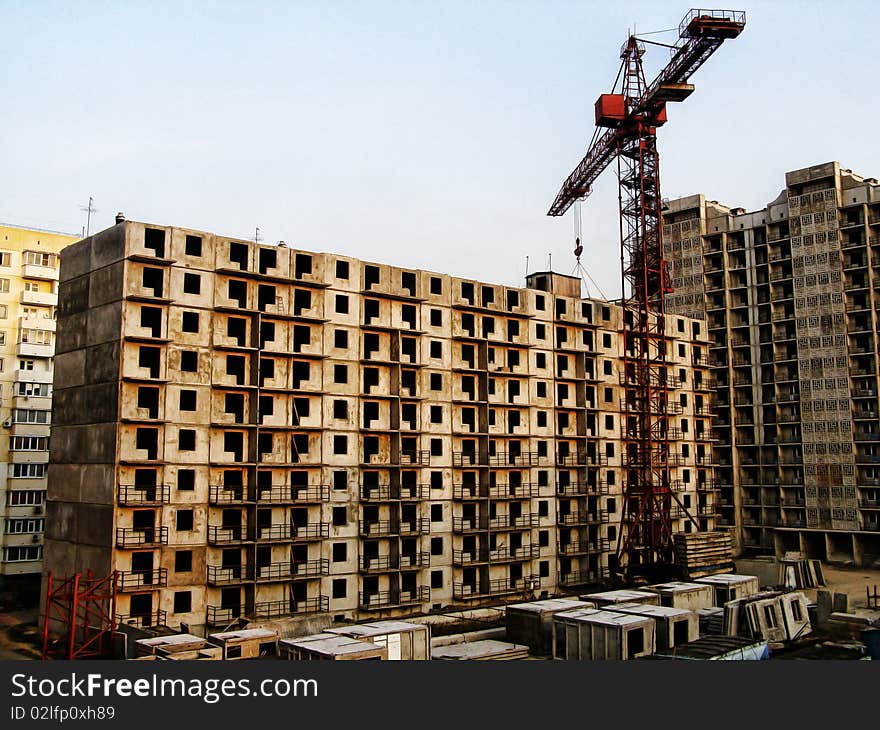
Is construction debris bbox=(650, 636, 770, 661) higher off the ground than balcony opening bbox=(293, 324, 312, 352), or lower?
lower

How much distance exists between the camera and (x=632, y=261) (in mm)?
65938

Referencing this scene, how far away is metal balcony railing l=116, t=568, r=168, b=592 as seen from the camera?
137 feet

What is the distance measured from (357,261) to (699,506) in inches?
1595

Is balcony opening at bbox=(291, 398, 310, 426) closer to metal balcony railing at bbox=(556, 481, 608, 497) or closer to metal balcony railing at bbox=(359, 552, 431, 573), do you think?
metal balcony railing at bbox=(359, 552, 431, 573)

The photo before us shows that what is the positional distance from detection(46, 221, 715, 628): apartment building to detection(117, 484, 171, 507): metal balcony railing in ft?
0.24

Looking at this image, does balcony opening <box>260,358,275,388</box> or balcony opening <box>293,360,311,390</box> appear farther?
balcony opening <box>293,360,311,390</box>

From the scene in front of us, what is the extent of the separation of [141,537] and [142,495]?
7.02 feet

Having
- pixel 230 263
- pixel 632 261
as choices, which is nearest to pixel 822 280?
pixel 632 261

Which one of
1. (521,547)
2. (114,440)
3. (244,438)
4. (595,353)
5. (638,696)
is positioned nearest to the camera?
(638,696)

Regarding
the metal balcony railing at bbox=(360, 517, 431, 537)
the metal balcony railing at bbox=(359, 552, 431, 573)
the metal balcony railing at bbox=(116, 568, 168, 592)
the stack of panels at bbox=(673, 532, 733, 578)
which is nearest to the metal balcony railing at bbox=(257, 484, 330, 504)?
the metal balcony railing at bbox=(360, 517, 431, 537)

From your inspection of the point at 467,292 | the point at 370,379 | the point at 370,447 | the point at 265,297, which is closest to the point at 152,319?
the point at 265,297

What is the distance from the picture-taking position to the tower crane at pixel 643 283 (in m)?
60.3

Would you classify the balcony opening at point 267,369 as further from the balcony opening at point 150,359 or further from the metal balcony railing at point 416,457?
the metal balcony railing at point 416,457

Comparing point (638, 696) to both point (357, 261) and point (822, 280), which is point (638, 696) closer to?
point (357, 261)
